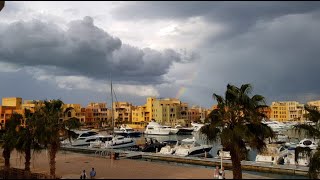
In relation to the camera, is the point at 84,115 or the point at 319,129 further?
the point at 84,115

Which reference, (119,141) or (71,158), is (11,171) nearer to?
(71,158)

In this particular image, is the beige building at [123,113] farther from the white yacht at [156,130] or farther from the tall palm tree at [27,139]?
the tall palm tree at [27,139]

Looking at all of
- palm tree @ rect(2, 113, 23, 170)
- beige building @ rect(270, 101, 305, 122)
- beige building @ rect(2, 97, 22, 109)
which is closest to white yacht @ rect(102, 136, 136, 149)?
palm tree @ rect(2, 113, 23, 170)

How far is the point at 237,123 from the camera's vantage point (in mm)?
22594

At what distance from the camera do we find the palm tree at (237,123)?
21875 mm

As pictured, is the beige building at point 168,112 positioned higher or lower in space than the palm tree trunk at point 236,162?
higher

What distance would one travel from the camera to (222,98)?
2344 centimetres

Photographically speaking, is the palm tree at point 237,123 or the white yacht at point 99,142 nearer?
the palm tree at point 237,123

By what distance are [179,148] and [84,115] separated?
102236 mm

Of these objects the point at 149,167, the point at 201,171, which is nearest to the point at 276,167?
the point at 201,171

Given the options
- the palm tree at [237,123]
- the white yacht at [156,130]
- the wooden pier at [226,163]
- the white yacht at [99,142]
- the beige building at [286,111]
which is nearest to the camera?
the palm tree at [237,123]

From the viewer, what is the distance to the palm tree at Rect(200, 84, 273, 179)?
2188 centimetres

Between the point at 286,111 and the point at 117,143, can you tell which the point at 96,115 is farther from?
the point at 286,111

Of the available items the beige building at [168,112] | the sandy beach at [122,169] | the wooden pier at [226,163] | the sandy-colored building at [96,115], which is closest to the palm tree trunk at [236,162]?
the sandy beach at [122,169]
